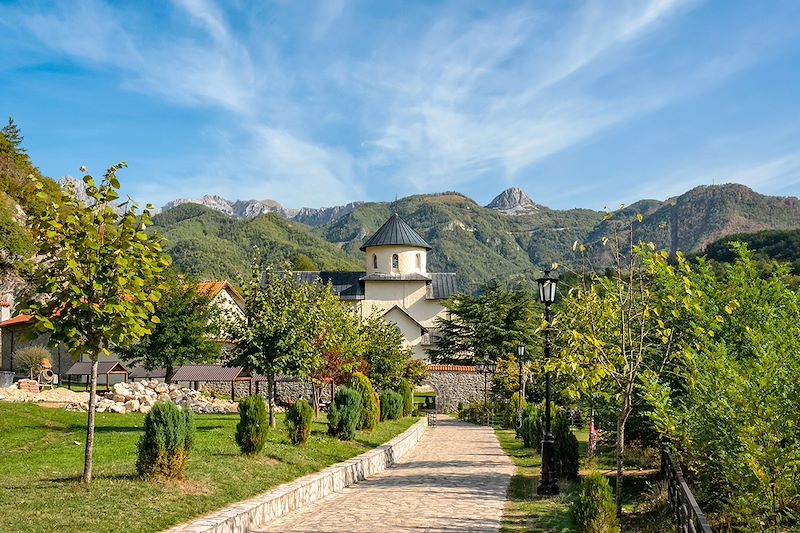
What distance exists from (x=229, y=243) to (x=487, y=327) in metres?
80.8

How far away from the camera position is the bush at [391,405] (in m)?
24.4

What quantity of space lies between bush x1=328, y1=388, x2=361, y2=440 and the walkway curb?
2.84ft

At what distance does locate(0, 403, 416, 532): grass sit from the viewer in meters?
7.46

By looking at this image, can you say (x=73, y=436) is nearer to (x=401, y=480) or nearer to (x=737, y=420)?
(x=401, y=480)

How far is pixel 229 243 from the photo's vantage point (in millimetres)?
118188

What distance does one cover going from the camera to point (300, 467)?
1238cm

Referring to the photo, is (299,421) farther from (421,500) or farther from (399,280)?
(399,280)

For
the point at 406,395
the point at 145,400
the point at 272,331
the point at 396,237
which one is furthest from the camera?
the point at 396,237

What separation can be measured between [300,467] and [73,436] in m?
6.07

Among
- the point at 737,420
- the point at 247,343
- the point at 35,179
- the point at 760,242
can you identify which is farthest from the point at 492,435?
the point at 760,242

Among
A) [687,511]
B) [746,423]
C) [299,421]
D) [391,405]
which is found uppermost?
[746,423]

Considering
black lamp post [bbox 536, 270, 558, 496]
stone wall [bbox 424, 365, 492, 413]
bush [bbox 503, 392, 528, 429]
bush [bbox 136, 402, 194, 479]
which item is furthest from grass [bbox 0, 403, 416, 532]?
stone wall [bbox 424, 365, 492, 413]

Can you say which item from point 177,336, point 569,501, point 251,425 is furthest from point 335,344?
point 177,336

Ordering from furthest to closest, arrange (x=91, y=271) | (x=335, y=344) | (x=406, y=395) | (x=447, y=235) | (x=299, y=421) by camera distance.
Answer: (x=447, y=235) < (x=406, y=395) < (x=335, y=344) < (x=299, y=421) < (x=91, y=271)
